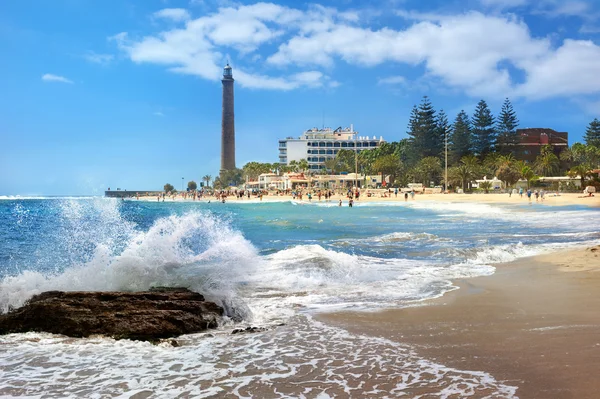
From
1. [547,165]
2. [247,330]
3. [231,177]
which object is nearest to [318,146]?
[231,177]

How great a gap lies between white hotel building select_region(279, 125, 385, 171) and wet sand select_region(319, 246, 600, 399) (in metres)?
134

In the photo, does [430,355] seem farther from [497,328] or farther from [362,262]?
[362,262]

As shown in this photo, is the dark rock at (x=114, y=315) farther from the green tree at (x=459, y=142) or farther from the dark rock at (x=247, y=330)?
the green tree at (x=459, y=142)

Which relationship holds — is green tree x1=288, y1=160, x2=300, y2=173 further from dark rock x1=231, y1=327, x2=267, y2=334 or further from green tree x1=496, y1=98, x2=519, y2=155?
dark rock x1=231, y1=327, x2=267, y2=334

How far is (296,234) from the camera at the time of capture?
23.5m

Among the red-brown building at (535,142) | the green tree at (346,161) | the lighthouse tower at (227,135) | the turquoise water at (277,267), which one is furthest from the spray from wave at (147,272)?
the lighthouse tower at (227,135)

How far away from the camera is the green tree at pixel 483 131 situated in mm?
90875

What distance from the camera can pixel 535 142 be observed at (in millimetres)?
94250

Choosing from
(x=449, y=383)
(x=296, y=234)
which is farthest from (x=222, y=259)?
(x=296, y=234)

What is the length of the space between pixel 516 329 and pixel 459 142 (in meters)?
90.1

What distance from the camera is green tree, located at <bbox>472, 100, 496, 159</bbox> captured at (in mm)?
90875

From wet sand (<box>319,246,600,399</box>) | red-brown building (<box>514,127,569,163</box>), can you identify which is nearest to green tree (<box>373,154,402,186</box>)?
red-brown building (<box>514,127,569,163</box>)

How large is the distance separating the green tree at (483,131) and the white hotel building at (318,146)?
52.4 meters

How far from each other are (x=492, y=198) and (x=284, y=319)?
55.2 m
